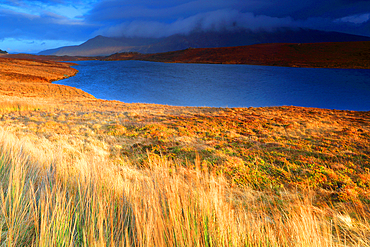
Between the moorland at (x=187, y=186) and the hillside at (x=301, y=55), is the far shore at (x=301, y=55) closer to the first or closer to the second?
the hillside at (x=301, y=55)

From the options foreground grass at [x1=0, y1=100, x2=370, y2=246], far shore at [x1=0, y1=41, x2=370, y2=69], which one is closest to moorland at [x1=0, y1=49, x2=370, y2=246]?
foreground grass at [x1=0, y1=100, x2=370, y2=246]

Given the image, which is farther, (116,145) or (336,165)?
(116,145)

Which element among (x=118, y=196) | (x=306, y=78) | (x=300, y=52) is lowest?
(x=118, y=196)

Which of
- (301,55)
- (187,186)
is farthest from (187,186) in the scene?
(301,55)

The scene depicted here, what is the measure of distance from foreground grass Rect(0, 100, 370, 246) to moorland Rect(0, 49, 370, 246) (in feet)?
0.06

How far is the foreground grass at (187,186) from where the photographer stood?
163 cm

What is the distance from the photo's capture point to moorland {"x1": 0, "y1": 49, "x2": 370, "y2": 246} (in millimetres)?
1636

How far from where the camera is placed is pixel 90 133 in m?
9.77

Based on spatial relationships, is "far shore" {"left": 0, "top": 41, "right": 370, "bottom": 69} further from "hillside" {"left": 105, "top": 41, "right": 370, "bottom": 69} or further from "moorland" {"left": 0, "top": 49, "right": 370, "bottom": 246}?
"moorland" {"left": 0, "top": 49, "right": 370, "bottom": 246}

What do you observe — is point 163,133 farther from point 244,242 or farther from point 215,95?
point 215,95

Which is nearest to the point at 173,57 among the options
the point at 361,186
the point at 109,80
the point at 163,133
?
the point at 109,80

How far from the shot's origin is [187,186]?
2.26 meters

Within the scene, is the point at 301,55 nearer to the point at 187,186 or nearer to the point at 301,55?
the point at 301,55

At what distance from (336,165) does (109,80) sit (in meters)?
53.7
